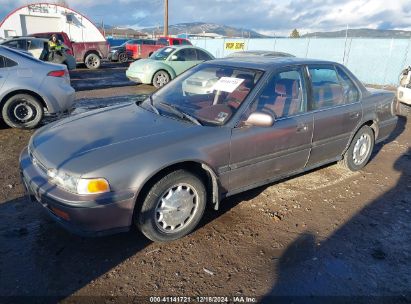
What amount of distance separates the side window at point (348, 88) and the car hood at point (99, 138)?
7.75 ft

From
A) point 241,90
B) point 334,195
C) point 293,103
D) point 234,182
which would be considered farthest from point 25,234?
point 334,195

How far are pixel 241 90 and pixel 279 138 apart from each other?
64 centimetres

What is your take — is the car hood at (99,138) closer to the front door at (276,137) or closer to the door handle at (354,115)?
the front door at (276,137)

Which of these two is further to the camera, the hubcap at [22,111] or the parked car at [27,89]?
the hubcap at [22,111]

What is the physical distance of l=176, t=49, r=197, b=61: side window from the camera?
1186cm

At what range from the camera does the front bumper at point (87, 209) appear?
255 cm

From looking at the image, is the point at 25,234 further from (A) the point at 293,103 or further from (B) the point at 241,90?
(A) the point at 293,103

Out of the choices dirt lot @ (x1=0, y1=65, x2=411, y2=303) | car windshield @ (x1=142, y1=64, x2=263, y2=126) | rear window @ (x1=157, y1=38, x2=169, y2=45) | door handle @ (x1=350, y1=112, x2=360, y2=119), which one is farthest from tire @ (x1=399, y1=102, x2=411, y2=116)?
rear window @ (x1=157, y1=38, x2=169, y2=45)

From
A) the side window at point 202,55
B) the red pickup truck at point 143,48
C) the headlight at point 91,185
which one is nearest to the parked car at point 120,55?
the red pickup truck at point 143,48

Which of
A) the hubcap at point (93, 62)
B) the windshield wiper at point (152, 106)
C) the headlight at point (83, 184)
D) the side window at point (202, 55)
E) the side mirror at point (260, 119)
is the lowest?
the hubcap at point (93, 62)

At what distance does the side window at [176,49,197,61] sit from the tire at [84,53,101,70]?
319 inches

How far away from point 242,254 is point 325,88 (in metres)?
2.34

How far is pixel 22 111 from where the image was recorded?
20.1 ft

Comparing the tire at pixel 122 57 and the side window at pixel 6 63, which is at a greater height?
the side window at pixel 6 63
